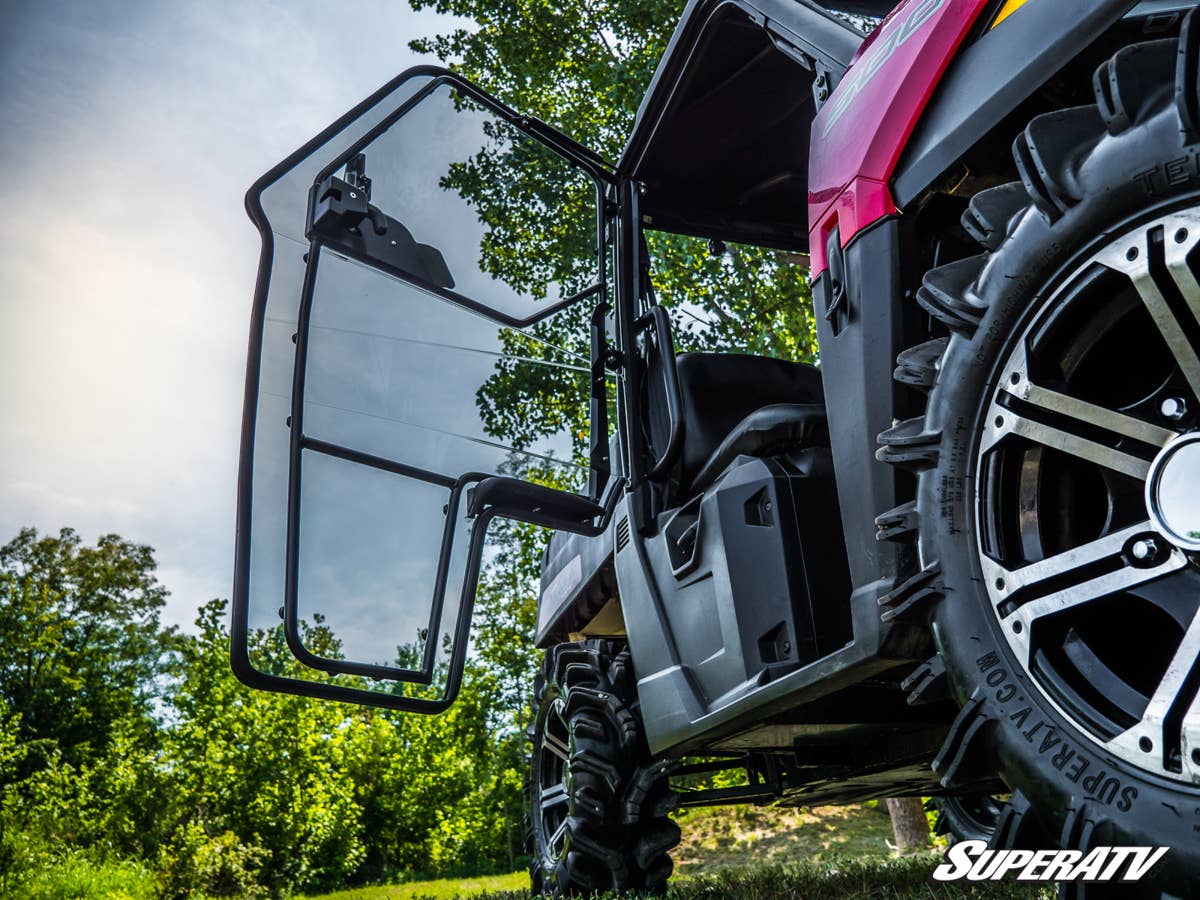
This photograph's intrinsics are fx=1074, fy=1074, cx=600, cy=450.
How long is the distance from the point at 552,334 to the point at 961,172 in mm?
2062

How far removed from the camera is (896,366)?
203 cm

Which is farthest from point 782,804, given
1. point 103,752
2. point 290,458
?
point 103,752

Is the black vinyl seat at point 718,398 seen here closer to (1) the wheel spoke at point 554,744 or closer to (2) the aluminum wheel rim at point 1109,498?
(2) the aluminum wheel rim at point 1109,498

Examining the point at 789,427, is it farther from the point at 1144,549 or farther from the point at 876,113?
the point at 1144,549

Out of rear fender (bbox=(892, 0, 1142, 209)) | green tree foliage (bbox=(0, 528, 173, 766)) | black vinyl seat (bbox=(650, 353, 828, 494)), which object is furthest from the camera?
green tree foliage (bbox=(0, 528, 173, 766))

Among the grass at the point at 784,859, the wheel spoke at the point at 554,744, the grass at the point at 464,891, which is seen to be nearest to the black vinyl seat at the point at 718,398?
the grass at the point at 784,859

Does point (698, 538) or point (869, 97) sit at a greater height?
point (869, 97)

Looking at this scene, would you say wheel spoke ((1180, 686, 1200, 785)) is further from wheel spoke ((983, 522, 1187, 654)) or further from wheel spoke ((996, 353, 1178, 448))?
wheel spoke ((996, 353, 1178, 448))

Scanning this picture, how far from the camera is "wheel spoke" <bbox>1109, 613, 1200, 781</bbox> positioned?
1.34 meters

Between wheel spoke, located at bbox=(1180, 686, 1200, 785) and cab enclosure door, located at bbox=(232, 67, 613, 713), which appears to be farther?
cab enclosure door, located at bbox=(232, 67, 613, 713)

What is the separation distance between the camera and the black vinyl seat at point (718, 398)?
10.8 ft

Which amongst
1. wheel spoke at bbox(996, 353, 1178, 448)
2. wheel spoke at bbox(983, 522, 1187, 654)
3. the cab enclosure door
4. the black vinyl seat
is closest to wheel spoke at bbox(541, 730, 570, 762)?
the cab enclosure door

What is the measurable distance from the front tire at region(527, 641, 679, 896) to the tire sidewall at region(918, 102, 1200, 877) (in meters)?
2.40

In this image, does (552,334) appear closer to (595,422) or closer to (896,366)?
(595,422)
